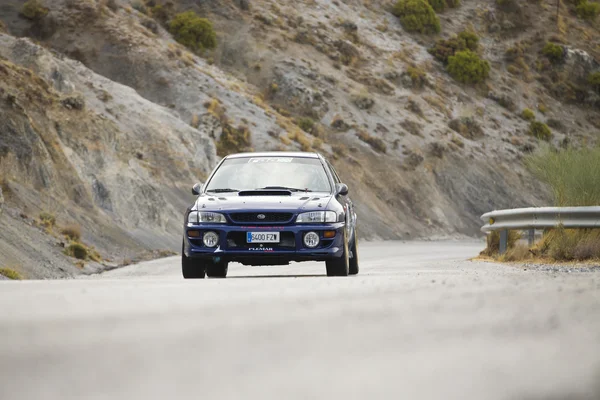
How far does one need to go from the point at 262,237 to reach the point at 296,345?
8.93 meters

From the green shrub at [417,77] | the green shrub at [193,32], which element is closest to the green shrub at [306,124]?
the green shrub at [193,32]

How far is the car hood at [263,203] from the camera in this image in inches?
524

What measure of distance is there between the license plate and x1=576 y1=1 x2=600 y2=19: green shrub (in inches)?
2878

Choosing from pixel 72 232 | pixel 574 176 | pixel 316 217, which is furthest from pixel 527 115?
pixel 316 217

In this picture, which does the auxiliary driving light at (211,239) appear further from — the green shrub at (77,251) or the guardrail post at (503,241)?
the green shrub at (77,251)

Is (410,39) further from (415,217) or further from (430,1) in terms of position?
(415,217)

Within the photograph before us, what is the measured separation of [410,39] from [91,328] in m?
67.8

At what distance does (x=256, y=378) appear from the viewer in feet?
11.3

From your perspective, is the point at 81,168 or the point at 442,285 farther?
the point at 81,168

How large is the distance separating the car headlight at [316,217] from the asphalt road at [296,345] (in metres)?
6.06

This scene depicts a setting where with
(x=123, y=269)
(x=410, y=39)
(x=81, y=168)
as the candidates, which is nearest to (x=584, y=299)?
(x=123, y=269)

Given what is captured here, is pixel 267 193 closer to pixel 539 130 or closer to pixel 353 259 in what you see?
pixel 353 259

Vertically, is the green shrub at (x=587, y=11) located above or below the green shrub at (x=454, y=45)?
above

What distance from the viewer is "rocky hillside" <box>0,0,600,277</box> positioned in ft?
106
